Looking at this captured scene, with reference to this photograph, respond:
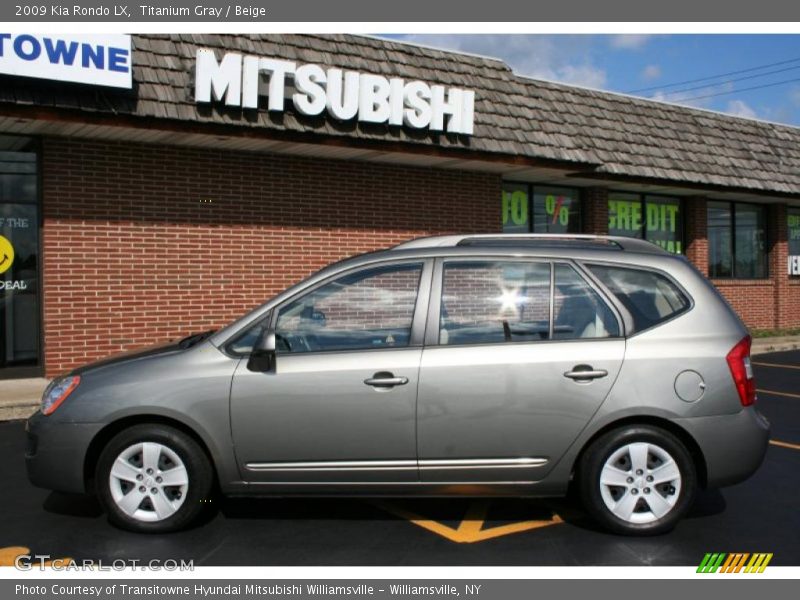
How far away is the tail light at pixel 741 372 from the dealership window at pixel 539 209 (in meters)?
9.33

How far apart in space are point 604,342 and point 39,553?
3.52 m

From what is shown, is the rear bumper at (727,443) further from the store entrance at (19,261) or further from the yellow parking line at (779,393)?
the store entrance at (19,261)

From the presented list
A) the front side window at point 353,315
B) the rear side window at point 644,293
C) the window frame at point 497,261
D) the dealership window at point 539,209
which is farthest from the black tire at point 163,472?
the dealership window at point 539,209

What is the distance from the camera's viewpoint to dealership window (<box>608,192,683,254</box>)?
1556 centimetres

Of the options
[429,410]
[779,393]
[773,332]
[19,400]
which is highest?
[429,410]

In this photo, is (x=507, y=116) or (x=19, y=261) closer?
(x=19, y=261)

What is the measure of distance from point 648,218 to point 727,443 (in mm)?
12359

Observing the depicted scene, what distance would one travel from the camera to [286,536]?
14.9ft

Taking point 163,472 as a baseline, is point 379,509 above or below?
below

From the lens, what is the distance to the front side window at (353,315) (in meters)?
4.62

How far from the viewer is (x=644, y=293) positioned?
187 inches

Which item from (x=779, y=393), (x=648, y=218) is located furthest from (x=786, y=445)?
(x=648, y=218)

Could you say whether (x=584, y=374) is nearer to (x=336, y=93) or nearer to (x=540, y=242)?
(x=540, y=242)
